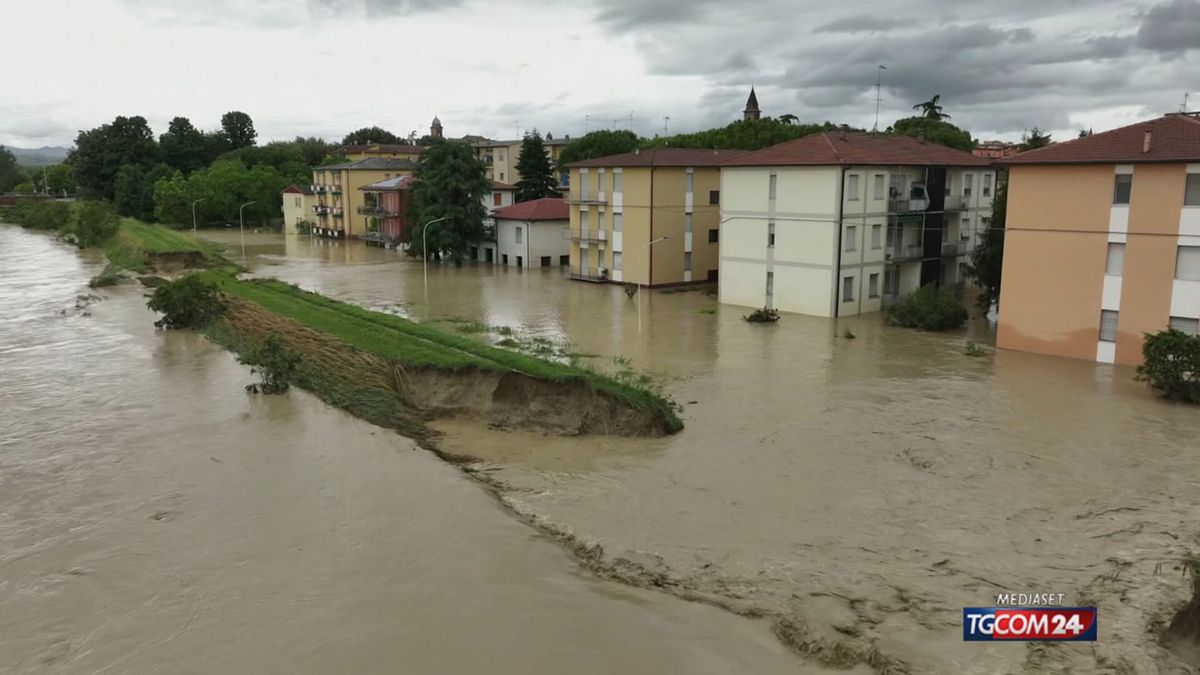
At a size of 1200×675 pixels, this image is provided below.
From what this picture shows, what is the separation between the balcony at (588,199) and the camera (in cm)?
4903

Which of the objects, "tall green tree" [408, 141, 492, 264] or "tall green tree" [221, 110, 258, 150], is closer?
"tall green tree" [408, 141, 492, 264]

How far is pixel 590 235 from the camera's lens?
164 ft

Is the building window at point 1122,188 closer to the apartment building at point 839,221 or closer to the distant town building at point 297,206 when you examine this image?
the apartment building at point 839,221

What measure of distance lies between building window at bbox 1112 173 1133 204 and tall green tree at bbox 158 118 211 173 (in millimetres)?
108189

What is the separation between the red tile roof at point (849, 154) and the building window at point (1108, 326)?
11987mm

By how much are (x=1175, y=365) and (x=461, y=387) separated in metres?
18.8

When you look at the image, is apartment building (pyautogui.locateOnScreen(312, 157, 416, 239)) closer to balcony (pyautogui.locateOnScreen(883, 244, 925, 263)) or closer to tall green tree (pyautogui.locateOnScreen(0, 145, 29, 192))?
balcony (pyautogui.locateOnScreen(883, 244, 925, 263))

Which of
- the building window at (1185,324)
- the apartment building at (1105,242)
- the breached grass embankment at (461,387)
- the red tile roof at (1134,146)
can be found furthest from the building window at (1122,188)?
the breached grass embankment at (461,387)

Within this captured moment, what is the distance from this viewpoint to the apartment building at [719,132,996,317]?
36.5 m

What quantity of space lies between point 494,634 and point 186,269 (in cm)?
5001

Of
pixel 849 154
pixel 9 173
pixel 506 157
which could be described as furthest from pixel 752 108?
pixel 9 173

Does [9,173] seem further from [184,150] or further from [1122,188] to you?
[1122,188]

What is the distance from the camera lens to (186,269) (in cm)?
5362

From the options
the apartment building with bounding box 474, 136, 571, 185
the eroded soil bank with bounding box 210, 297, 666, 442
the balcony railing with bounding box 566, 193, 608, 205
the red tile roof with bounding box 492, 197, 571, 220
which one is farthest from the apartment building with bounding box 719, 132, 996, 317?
the apartment building with bounding box 474, 136, 571, 185
